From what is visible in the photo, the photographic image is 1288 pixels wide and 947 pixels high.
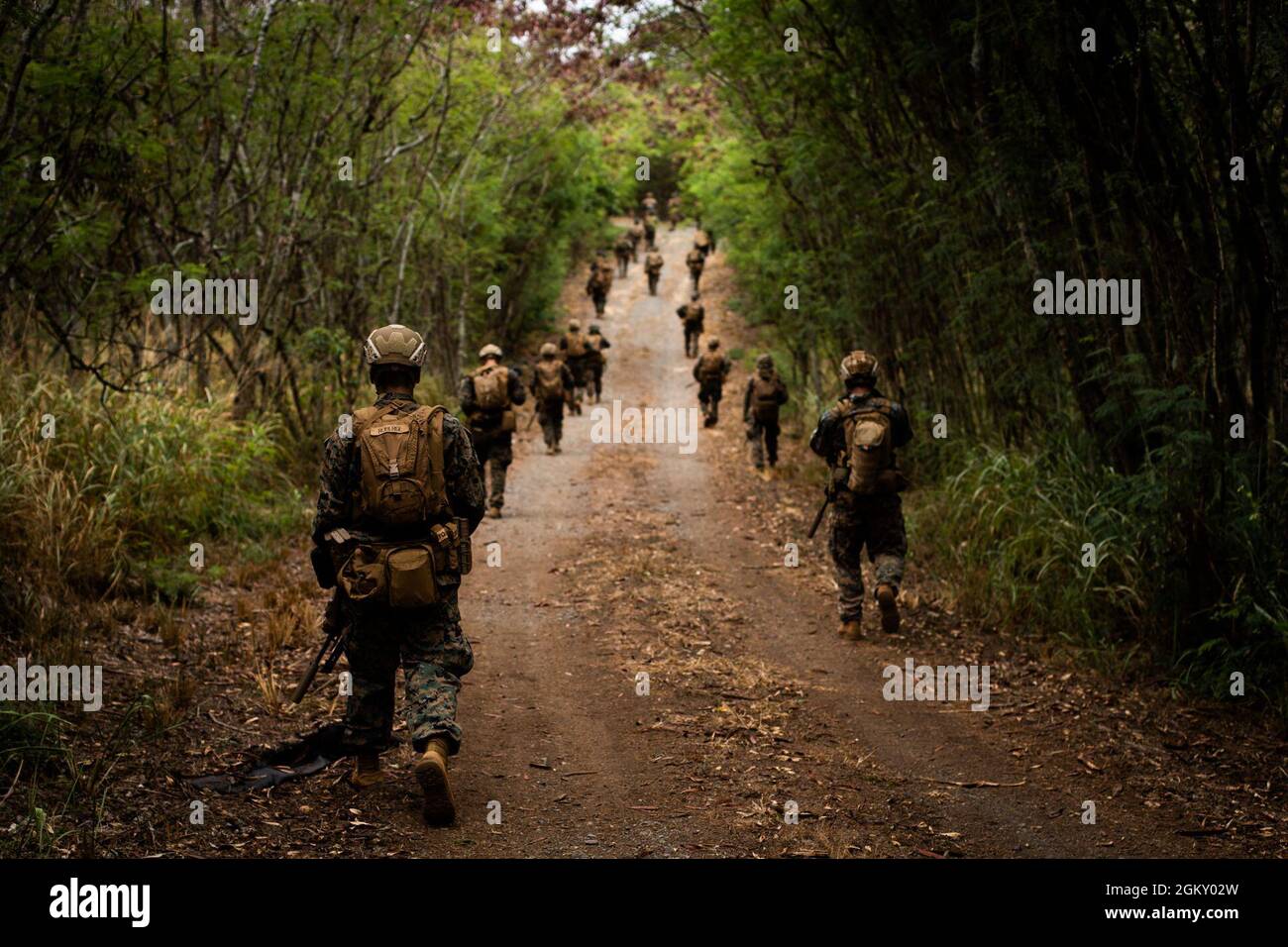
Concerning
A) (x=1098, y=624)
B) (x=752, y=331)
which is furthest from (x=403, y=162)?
(x=752, y=331)

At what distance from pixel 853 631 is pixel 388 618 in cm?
405

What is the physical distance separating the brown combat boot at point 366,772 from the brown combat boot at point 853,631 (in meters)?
3.95

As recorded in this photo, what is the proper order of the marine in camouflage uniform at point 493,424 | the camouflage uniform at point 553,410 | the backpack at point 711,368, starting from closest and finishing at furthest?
the marine in camouflage uniform at point 493,424 → the camouflage uniform at point 553,410 → the backpack at point 711,368

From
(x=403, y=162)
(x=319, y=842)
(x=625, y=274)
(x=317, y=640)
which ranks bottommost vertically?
(x=319, y=842)

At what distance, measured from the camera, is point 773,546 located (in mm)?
10852

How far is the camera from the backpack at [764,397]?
13.8 meters

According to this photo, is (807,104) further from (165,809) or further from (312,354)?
(165,809)

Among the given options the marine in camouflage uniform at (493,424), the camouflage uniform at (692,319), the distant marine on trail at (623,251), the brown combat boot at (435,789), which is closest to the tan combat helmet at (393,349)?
the brown combat boot at (435,789)

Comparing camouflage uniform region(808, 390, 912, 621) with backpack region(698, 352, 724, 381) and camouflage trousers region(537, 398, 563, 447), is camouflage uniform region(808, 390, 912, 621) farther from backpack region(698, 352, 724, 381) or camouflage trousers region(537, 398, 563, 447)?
backpack region(698, 352, 724, 381)

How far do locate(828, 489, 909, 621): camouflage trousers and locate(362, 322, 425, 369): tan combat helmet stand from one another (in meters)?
4.02

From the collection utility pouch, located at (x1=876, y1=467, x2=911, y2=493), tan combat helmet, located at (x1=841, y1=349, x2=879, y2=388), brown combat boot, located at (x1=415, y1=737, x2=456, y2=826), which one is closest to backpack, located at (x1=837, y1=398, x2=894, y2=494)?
utility pouch, located at (x1=876, y1=467, x2=911, y2=493)

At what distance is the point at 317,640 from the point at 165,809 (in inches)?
114

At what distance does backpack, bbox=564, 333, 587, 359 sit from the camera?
2046 centimetres

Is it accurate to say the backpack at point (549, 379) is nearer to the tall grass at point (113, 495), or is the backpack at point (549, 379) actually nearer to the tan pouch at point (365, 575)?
the tall grass at point (113, 495)
